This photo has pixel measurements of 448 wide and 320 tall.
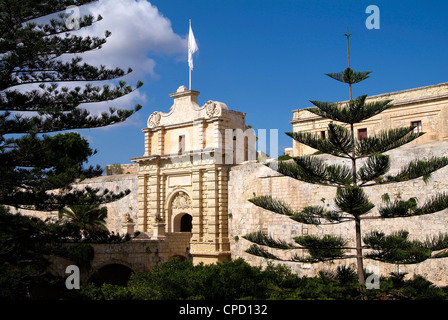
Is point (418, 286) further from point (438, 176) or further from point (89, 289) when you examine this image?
point (89, 289)

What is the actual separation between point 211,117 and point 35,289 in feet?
24.4

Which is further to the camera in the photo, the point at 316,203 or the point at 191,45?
the point at 191,45

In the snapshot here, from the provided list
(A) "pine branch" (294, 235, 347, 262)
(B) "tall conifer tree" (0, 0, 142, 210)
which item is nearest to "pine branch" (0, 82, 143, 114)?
(B) "tall conifer tree" (0, 0, 142, 210)

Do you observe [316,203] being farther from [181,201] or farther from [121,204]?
[121,204]

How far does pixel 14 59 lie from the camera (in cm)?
1047

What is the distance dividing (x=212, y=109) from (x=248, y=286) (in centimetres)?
757

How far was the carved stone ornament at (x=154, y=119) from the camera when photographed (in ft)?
62.0

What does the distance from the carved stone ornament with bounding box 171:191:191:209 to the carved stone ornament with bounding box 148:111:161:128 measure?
271 cm

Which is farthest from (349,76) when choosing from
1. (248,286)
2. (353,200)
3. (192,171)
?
(192,171)

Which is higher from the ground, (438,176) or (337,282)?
(438,176)

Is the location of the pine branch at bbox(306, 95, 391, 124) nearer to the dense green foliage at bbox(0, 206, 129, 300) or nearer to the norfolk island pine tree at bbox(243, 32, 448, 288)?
the norfolk island pine tree at bbox(243, 32, 448, 288)

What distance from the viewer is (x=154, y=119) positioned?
19.0 metres

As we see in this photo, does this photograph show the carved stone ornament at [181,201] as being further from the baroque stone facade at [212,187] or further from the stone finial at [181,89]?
the stone finial at [181,89]
